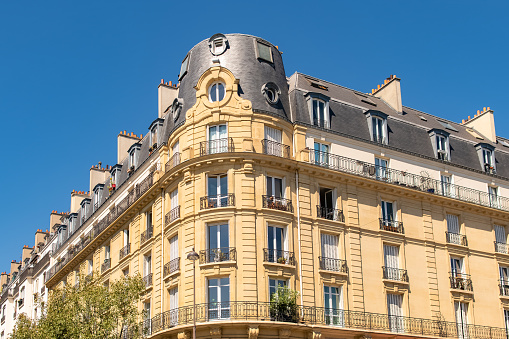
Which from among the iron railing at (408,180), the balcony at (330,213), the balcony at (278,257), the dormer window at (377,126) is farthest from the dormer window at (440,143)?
the balcony at (278,257)

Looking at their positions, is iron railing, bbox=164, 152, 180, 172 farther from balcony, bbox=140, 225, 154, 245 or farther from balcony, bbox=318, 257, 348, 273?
balcony, bbox=318, 257, 348, 273

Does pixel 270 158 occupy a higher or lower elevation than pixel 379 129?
lower

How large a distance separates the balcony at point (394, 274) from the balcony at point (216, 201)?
8011 mm

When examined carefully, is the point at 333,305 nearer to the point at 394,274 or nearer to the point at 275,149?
the point at 394,274

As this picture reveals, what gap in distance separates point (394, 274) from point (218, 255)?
8723 mm

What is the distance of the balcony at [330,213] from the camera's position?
32.0 metres

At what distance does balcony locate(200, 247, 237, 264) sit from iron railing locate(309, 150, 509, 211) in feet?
19.5

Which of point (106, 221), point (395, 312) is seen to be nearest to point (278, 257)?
point (395, 312)

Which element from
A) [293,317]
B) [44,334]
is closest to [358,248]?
[293,317]

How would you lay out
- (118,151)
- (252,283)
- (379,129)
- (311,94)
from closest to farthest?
(252,283), (311,94), (379,129), (118,151)

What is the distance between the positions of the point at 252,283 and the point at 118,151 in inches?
722

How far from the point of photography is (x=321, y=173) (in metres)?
32.3

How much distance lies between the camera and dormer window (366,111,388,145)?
117 ft

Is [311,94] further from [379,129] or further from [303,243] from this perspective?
[303,243]
